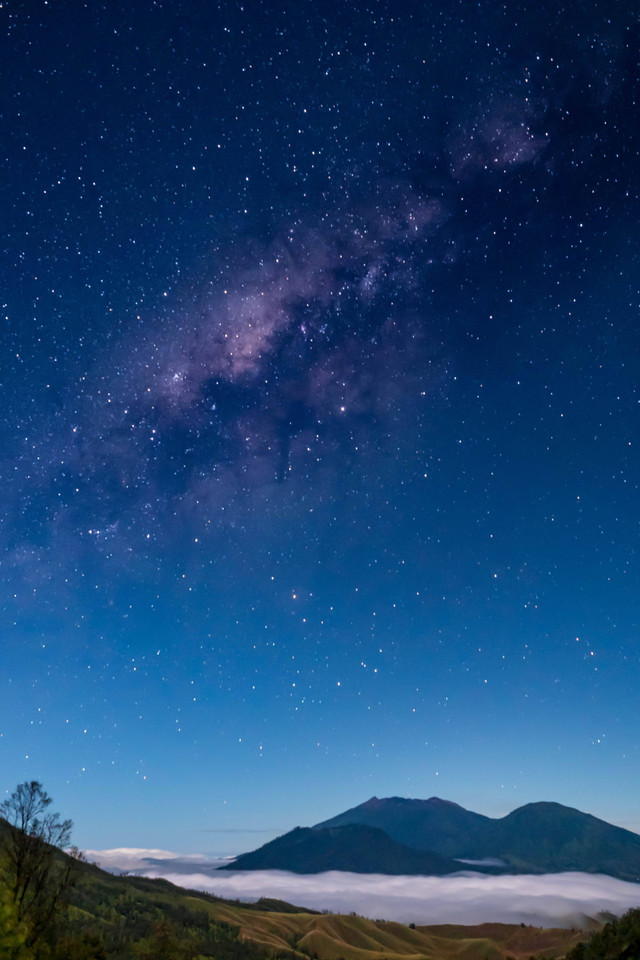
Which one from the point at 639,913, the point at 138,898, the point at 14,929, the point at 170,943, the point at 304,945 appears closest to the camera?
the point at 14,929

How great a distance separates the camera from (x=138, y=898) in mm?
175500

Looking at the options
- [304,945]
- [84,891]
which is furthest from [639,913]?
[304,945]

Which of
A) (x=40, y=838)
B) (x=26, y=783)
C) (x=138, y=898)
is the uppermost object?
(x=26, y=783)

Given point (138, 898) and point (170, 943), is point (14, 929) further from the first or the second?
point (138, 898)

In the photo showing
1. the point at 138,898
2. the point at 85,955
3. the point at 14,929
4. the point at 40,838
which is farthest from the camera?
the point at 138,898

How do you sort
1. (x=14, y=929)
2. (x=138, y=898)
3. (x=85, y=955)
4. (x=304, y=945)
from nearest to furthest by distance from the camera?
1. (x=14, y=929)
2. (x=85, y=955)
3. (x=138, y=898)
4. (x=304, y=945)

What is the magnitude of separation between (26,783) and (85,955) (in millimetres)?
20268

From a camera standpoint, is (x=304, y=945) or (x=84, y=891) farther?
(x=304, y=945)

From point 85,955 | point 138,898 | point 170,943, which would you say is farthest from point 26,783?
point 138,898

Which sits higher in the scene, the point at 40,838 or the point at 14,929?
the point at 40,838

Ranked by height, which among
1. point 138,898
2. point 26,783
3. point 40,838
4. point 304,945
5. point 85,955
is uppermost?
point 26,783

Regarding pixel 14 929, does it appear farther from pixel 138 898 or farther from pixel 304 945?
pixel 304 945

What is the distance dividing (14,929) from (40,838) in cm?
633

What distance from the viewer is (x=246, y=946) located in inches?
6063
